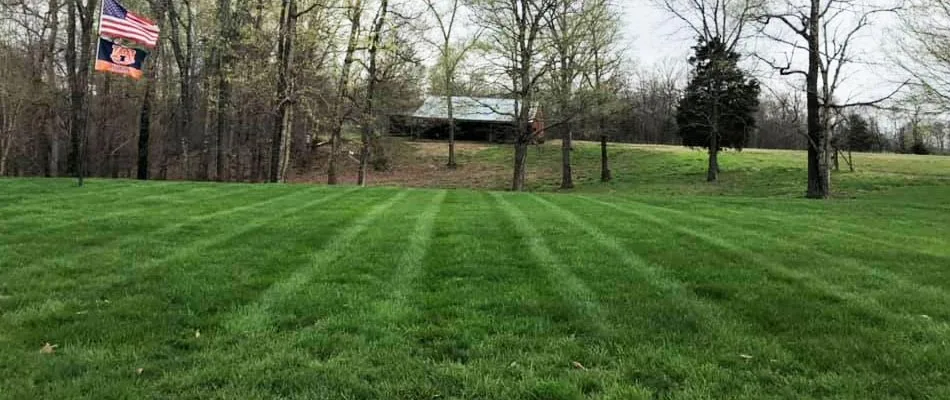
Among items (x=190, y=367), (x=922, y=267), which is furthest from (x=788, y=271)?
(x=190, y=367)

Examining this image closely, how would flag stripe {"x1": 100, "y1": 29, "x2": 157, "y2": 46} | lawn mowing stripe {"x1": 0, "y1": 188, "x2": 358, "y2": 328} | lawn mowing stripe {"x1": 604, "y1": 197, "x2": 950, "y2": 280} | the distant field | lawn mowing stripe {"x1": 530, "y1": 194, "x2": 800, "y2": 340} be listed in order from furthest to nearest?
the distant field → flag stripe {"x1": 100, "y1": 29, "x2": 157, "y2": 46} → lawn mowing stripe {"x1": 604, "y1": 197, "x2": 950, "y2": 280} → lawn mowing stripe {"x1": 0, "y1": 188, "x2": 358, "y2": 328} → lawn mowing stripe {"x1": 530, "y1": 194, "x2": 800, "y2": 340}

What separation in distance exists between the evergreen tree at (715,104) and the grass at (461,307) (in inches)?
845

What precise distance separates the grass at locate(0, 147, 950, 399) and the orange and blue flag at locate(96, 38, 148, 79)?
11.1 feet

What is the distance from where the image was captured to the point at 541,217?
33.5 ft

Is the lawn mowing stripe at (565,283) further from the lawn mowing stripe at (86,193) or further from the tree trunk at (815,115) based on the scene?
the tree trunk at (815,115)

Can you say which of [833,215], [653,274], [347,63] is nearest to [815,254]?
[653,274]

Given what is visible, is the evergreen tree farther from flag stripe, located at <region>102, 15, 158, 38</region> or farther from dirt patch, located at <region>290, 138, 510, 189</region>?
flag stripe, located at <region>102, 15, 158, 38</region>

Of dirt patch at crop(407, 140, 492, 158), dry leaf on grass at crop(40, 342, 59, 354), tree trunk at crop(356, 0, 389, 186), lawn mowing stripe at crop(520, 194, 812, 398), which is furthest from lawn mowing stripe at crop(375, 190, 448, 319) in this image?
dirt patch at crop(407, 140, 492, 158)

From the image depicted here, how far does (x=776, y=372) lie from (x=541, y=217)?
6897 millimetres

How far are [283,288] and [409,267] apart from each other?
4.43 feet

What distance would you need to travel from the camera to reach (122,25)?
463 inches

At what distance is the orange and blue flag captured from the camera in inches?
464

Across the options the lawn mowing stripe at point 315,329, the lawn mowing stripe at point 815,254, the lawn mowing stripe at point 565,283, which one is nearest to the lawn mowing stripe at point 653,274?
the lawn mowing stripe at point 565,283

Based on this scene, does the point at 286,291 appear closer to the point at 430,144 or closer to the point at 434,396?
the point at 434,396
